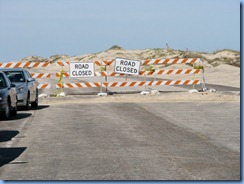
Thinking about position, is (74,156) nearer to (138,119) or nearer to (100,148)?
(100,148)

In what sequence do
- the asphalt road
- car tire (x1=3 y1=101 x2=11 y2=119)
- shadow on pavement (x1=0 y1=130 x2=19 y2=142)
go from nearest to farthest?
the asphalt road
shadow on pavement (x1=0 y1=130 x2=19 y2=142)
car tire (x1=3 y1=101 x2=11 y2=119)

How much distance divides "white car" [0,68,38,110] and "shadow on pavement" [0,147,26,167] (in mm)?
10069

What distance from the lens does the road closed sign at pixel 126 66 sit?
32.6 m

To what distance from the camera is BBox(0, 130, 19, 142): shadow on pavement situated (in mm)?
15240

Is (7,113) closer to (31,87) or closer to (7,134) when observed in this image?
(7,134)

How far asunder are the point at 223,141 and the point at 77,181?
604 centimetres

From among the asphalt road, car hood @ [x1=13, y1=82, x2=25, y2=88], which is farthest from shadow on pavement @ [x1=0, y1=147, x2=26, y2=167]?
car hood @ [x1=13, y1=82, x2=25, y2=88]

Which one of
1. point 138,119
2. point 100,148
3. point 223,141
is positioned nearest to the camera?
point 100,148

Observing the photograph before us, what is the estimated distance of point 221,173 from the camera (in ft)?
33.7

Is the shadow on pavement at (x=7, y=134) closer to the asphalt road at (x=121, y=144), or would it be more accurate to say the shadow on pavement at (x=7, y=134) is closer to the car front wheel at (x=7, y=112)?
the asphalt road at (x=121, y=144)

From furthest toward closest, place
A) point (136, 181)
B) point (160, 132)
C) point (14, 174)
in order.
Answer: point (160, 132) < point (14, 174) < point (136, 181)

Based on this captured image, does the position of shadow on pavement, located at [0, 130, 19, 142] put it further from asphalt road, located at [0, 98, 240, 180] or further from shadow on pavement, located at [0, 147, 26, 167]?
shadow on pavement, located at [0, 147, 26, 167]

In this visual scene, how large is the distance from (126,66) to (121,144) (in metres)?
18.9

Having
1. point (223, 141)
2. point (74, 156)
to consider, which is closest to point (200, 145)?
point (223, 141)
